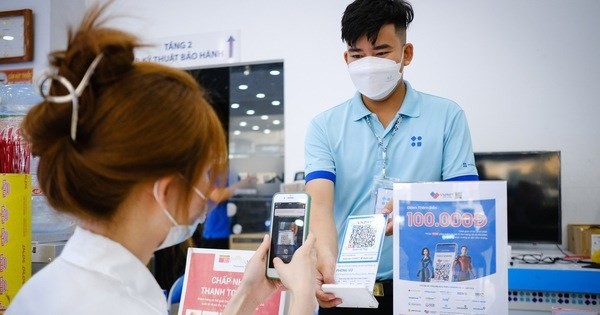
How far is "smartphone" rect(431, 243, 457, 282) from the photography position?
1.24 meters

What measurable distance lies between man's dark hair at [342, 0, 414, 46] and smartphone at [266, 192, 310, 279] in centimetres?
70

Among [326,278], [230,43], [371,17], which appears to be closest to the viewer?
[326,278]

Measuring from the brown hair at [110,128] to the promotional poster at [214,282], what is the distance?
1.72ft

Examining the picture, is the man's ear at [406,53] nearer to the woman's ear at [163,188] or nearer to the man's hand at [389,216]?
the man's hand at [389,216]

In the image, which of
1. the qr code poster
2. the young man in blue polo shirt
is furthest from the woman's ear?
the young man in blue polo shirt

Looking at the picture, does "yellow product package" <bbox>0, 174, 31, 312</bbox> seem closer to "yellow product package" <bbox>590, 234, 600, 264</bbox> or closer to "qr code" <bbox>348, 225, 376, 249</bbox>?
"qr code" <bbox>348, 225, 376, 249</bbox>

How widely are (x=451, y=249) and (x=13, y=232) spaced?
1242 millimetres

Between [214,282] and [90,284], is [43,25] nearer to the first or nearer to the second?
[214,282]

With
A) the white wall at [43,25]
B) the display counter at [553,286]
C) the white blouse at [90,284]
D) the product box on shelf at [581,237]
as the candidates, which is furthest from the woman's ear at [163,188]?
the white wall at [43,25]

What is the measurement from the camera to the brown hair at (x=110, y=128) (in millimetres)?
800

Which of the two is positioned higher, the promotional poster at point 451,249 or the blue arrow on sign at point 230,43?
the blue arrow on sign at point 230,43

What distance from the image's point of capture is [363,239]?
1.36 meters

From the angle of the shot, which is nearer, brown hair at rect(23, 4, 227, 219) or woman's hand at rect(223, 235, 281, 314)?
brown hair at rect(23, 4, 227, 219)

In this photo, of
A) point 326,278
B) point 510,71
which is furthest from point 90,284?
point 510,71
